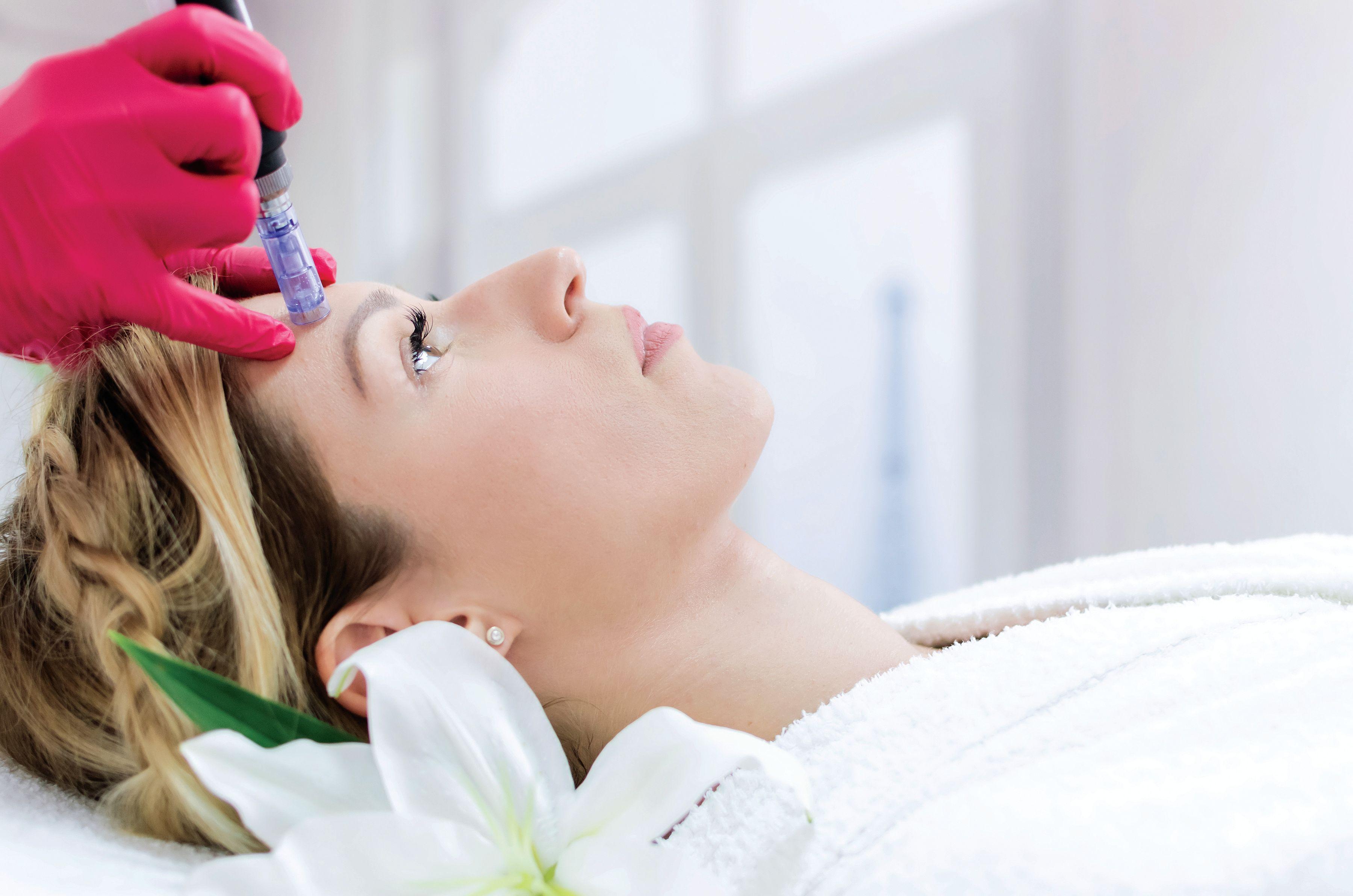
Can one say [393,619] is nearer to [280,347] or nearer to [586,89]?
[280,347]

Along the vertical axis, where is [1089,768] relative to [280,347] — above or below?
below

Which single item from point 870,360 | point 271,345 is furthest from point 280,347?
point 870,360

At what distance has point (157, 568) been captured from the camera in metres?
0.68

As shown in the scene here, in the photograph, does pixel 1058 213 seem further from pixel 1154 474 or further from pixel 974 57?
pixel 1154 474

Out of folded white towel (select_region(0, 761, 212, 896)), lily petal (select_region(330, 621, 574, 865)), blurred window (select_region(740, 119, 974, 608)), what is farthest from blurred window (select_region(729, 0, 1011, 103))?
folded white towel (select_region(0, 761, 212, 896))

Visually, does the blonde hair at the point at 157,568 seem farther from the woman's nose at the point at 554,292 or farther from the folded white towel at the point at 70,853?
the woman's nose at the point at 554,292

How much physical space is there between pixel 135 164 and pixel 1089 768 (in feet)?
2.42

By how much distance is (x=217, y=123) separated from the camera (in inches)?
22.0

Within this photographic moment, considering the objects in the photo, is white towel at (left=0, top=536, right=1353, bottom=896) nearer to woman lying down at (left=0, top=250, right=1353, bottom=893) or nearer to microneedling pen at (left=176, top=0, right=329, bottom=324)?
woman lying down at (left=0, top=250, right=1353, bottom=893)

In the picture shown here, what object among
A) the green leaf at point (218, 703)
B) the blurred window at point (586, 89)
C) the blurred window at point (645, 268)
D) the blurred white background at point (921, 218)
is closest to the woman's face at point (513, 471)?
the green leaf at point (218, 703)

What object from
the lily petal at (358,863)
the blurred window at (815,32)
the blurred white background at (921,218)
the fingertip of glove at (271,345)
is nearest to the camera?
the lily petal at (358,863)

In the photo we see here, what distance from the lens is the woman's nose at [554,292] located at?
2.63ft

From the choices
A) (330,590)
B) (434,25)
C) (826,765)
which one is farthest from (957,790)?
(434,25)

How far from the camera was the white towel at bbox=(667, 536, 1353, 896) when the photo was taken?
1.55 feet
